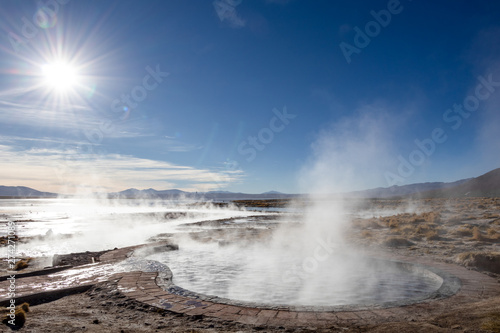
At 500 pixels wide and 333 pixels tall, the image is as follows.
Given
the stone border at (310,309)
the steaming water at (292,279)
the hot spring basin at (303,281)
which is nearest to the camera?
the stone border at (310,309)

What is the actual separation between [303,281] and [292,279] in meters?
0.27

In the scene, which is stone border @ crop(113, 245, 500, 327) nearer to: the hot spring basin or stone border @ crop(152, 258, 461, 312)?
stone border @ crop(152, 258, 461, 312)

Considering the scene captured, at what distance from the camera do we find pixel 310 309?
439 centimetres

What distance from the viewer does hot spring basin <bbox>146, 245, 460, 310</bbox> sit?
5.26m

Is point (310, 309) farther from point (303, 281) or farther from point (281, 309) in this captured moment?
point (303, 281)

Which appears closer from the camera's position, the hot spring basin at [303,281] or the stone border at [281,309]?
the stone border at [281,309]

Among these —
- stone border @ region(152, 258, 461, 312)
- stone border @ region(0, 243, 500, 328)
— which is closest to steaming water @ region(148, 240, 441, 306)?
stone border @ region(152, 258, 461, 312)

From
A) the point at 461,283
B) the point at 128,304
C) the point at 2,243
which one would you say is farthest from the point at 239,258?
the point at 2,243

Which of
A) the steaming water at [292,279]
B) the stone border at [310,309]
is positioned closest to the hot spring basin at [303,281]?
the steaming water at [292,279]

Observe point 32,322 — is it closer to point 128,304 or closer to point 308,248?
point 128,304

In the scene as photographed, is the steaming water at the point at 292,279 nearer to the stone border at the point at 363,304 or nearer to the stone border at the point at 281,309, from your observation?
the stone border at the point at 363,304

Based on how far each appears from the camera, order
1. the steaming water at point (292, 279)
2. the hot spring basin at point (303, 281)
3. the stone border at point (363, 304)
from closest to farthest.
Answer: the stone border at point (363, 304)
the hot spring basin at point (303, 281)
the steaming water at point (292, 279)

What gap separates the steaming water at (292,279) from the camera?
555 cm

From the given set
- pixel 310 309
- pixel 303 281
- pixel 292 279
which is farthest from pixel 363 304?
pixel 292 279
